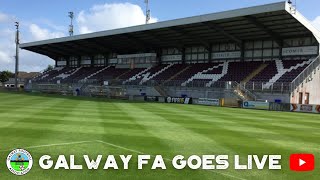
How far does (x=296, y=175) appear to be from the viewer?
9.41 m

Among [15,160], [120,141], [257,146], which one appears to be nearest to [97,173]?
[15,160]

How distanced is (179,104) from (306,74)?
651 inches

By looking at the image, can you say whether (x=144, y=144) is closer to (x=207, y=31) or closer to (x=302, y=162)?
(x=302, y=162)

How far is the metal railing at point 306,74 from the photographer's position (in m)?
42.2

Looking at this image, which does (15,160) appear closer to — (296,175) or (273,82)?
(296,175)

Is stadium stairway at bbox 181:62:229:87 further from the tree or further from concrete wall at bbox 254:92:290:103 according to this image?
the tree

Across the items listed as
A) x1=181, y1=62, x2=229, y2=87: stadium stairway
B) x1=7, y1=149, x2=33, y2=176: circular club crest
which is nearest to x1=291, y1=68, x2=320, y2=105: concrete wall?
x1=181, y1=62, x2=229, y2=87: stadium stairway

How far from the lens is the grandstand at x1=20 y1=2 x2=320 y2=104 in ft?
147

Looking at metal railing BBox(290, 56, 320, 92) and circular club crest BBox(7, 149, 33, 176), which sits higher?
metal railing BBox(290, 56, 320, 92)

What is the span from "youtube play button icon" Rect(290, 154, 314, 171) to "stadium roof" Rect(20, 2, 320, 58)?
3105 cm

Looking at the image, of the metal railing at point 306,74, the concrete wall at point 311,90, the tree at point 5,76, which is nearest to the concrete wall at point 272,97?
the concrete wall at point 311,90

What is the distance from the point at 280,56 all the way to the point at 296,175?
4617cm

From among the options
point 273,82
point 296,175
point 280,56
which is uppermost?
point 280,56

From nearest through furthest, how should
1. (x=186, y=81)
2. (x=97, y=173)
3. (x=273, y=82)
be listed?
(x=97, y=173)
(x=273, y=82)
(x=186, y=81)
